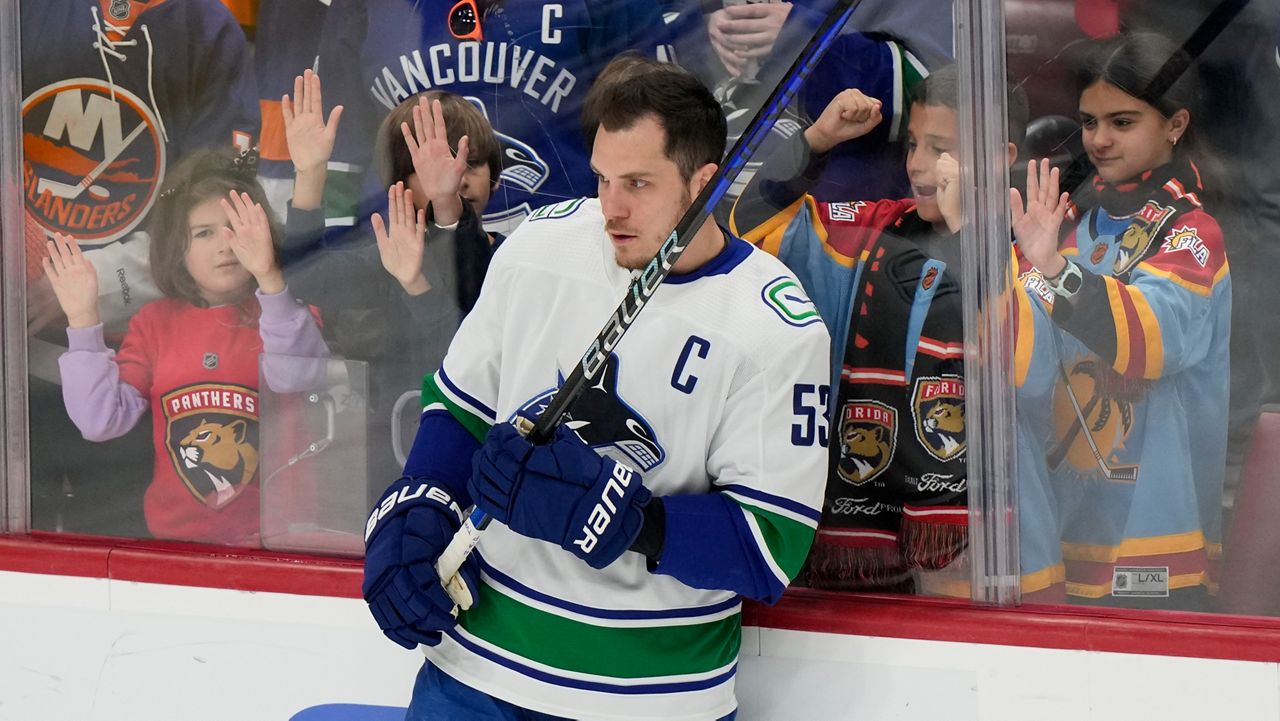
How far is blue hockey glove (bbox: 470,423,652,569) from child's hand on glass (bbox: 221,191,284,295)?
0.83 m

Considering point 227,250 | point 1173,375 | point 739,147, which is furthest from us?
point 227,250

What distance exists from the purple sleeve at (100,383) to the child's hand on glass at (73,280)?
26 mm

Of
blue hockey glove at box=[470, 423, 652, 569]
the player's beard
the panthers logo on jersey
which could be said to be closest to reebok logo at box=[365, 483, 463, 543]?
blue hockey glove at box=[470, 423, 652, 569]

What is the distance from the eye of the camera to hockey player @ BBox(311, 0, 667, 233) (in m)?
2.14

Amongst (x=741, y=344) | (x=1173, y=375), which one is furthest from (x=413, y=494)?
(x=1173, y=375)

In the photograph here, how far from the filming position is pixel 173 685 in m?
2.44

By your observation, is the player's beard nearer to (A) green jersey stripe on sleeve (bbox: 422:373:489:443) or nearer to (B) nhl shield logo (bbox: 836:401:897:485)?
(A) green jersey stripe on sleeve (bbox: 422:373:489:443)

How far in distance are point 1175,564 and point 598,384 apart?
94 centimetres

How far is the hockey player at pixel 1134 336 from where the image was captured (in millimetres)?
1910

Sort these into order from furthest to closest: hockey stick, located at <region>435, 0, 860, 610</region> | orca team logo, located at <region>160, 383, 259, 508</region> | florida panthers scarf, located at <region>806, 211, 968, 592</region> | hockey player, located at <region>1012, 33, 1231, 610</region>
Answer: orca team logo, located at <region>160, 383, 259, 508</region> → florida panthers scarf, located at <region>806, 211, 968, 592</region> → hockey player, located at <region>1012, 33, 1231, 610</region> → hockey stick, located at <region>435, 0, 860, 610</region>

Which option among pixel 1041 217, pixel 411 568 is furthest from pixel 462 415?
pixel 1041 217

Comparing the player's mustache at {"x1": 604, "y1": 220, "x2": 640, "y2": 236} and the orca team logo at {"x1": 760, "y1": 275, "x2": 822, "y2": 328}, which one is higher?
the player's mustache at {"x1": 604, "y1": 220, "x2": 640, "y2": 236}

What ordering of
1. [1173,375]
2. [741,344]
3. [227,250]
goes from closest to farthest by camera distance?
[741,344] < [1173,375] < [227,250]

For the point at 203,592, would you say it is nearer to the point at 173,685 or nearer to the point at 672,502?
the point at 173,685
